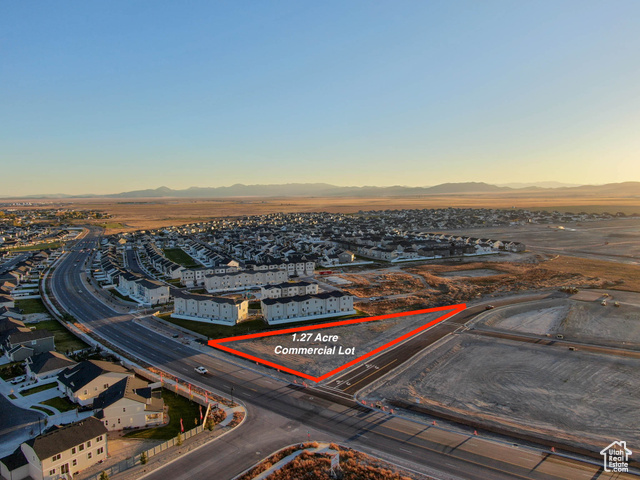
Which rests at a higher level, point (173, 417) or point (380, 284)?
point (380, 284)

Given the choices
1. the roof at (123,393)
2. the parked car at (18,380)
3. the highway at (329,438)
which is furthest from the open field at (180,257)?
the roof at (123,393)

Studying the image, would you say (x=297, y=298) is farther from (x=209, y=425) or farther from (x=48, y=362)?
(x=48, y=362)

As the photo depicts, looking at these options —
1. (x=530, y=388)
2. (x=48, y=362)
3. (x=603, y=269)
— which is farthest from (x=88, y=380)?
(x=603, y=269)

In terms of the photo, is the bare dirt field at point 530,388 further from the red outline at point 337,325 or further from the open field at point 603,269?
the open field at point 603,269

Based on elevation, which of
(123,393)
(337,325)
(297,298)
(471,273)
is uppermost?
(297,298)

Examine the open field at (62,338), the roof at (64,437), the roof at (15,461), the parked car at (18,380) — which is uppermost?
the roof at (64,437)

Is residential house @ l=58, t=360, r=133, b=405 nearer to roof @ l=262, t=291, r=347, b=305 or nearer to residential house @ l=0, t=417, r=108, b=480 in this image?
residential house @ l=0, t=417, r=108, b=480

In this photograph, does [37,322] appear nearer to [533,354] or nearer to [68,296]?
[68,296]

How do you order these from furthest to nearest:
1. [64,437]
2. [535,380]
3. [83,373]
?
[535,380]
[83,373]
[64,437]
